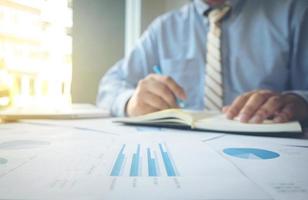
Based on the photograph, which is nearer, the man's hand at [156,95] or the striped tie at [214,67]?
the man's hand at [156,95]

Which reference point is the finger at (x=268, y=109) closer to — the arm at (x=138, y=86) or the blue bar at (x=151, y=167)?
the arm at (x=138, y=86)

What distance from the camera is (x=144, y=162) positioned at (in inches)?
9.6

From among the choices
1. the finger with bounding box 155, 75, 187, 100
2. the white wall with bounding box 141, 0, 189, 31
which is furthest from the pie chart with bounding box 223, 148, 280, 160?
the white wall with bounding box 141, 0, 189, 31

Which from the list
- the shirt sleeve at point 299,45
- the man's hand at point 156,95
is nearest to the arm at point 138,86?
the man's hand at point 156,95

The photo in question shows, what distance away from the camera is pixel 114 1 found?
26.7 inches

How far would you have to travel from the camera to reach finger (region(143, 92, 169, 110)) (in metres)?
0.58

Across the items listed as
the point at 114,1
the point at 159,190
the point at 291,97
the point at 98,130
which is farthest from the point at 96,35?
the point at 159,190

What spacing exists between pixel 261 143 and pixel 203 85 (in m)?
0.50

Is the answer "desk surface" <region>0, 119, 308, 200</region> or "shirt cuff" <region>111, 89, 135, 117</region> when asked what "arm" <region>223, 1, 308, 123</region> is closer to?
"desk surface" <region>0, 119, 308, 200</region>

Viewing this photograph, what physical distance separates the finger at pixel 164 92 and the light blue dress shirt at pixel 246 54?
0.54 feet

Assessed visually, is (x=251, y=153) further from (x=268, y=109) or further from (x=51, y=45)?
(x=51, y=45)

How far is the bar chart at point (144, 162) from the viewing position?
210 mm

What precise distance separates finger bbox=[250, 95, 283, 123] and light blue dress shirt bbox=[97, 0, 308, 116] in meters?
0.32

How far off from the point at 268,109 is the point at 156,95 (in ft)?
0.68
